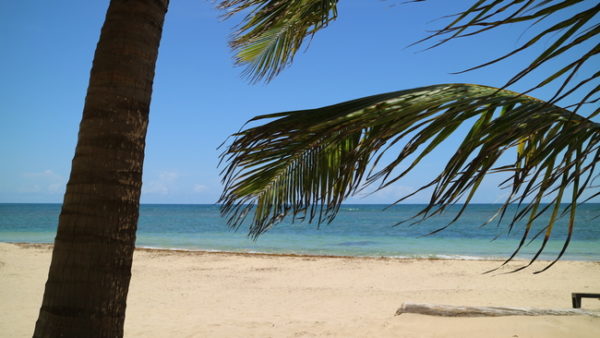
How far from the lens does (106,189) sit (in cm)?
166

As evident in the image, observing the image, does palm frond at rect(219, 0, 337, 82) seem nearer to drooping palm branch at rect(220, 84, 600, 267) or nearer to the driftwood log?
drooping palm branch at rect(220, 84, 600, 267)

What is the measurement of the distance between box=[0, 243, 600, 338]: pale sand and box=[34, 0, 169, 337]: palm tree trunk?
393 centimetres

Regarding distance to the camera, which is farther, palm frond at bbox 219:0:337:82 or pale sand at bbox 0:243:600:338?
pale sand at bbox 0:243:600:338

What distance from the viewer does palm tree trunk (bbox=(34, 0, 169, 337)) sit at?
5.27ft

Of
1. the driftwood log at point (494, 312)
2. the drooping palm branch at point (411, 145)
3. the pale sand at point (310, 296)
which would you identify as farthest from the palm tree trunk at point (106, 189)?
the driftwood log at point (494, 312)

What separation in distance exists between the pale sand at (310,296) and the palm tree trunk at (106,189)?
12.9 feet

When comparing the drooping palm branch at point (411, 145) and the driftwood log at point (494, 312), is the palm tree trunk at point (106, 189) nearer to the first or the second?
the drooping palm branch at point (411, 145)

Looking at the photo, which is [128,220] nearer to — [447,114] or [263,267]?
[447,114]

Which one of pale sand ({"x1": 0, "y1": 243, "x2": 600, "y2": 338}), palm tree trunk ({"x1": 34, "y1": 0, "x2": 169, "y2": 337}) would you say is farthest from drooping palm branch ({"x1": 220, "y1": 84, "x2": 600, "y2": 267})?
pale sand ({"x1": 0, "y1": 243, "x2": 600, "y2": 338})

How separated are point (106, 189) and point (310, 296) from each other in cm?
787

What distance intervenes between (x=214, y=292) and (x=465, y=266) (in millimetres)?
8849

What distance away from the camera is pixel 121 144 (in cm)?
171

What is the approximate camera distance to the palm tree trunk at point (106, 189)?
5.27 ft

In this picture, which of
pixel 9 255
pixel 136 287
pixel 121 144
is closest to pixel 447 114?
pixel 121 144
